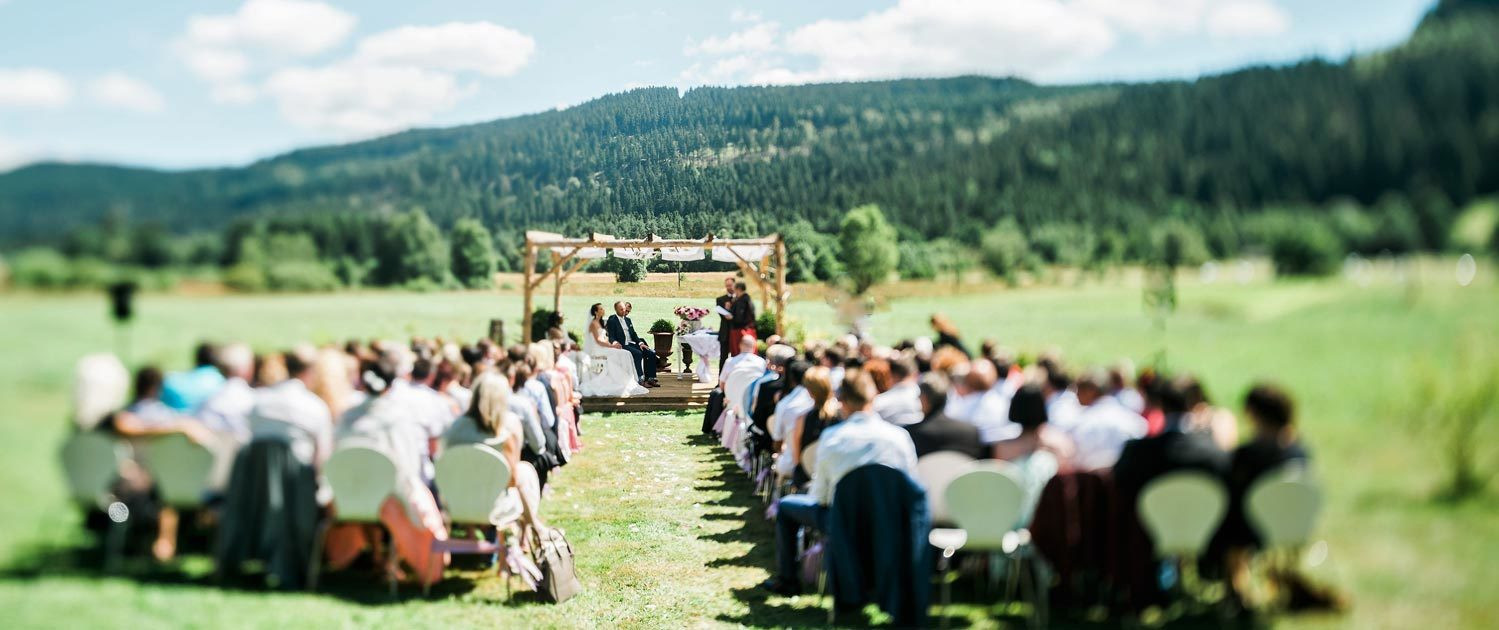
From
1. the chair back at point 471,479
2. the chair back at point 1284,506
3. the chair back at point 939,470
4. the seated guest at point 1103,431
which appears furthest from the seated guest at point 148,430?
the chair back at point 1284,506

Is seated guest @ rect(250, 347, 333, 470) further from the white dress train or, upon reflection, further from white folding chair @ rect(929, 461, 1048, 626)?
the white dress train

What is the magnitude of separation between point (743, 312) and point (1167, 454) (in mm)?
15272

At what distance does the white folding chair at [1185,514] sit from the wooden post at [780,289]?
15.6m

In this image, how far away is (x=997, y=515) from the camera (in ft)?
21.0

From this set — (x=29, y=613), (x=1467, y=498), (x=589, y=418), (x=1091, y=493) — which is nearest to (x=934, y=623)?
(x=1091, y=493)

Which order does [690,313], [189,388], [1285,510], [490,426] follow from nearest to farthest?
[1285,510]
[189,388]
[490,426]
[690,313]

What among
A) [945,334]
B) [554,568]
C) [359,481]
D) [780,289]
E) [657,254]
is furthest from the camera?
[657,254]

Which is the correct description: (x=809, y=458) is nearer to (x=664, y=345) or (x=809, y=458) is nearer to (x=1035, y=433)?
(x=1035, y=433)

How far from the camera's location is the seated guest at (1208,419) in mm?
5258

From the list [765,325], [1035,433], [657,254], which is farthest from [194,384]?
[657,254]

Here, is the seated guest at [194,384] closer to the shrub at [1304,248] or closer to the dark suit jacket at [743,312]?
the shrub at [1304,248]

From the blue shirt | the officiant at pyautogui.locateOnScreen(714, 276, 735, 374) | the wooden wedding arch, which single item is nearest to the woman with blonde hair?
the blue shirt

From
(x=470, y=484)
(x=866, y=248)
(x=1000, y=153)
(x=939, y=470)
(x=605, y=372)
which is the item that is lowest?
(x=605, y=372)

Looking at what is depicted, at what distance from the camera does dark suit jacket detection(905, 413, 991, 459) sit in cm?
700
